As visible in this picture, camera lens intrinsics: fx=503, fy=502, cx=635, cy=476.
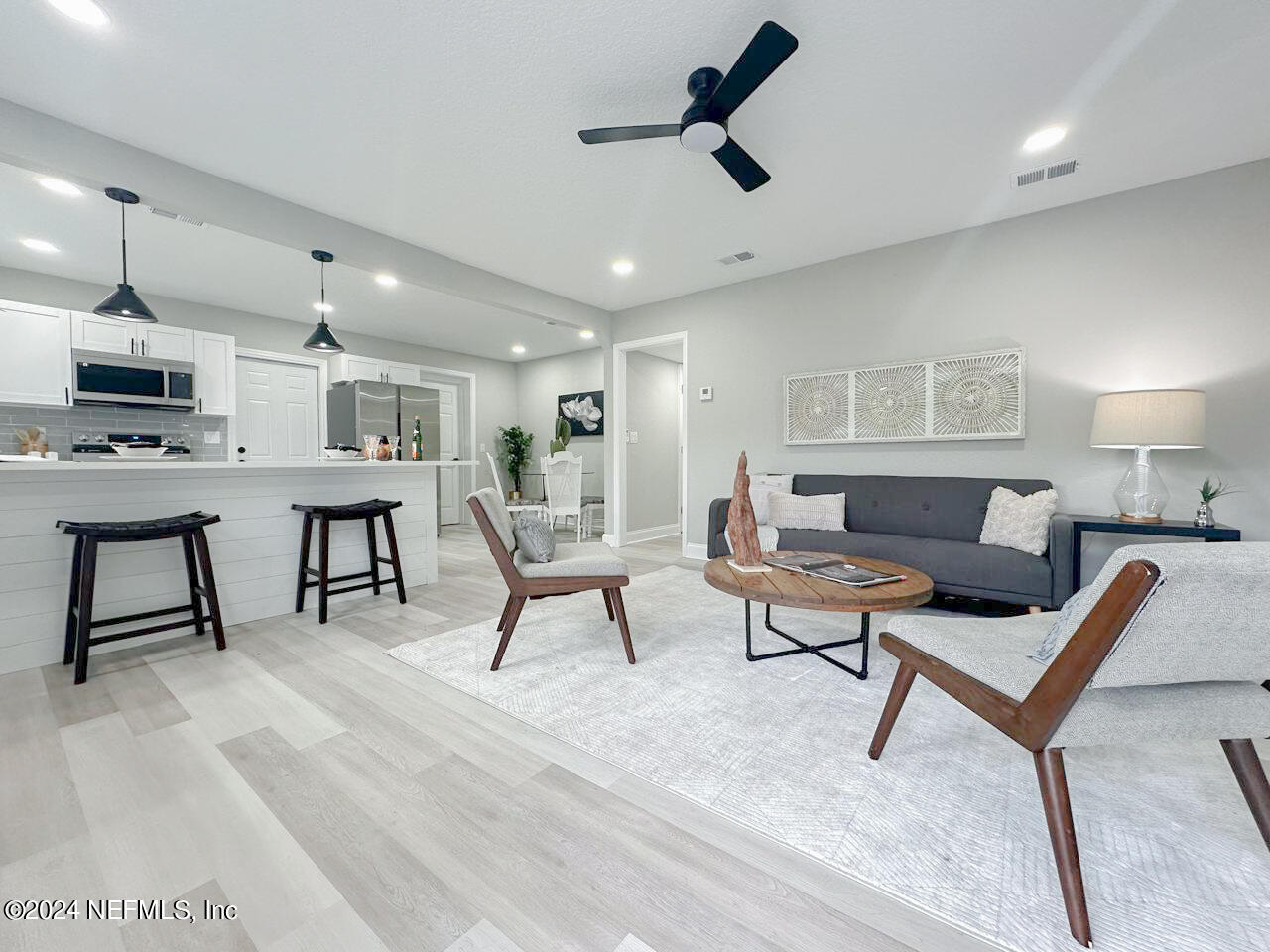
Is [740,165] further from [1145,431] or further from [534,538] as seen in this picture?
[1145,431]

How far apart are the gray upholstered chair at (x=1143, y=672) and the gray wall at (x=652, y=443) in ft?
15.1

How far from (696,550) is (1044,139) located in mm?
3641

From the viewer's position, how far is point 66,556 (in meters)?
2.42

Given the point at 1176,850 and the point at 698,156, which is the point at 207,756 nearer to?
the point at 1176,850

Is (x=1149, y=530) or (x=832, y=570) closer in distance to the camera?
(x=832, y=570)

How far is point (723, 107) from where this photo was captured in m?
1.97

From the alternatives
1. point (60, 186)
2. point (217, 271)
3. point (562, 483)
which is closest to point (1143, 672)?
point (562, 483)

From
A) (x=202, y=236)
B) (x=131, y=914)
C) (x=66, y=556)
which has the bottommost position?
(x=131, y=914)

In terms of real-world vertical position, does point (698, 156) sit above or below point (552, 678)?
above

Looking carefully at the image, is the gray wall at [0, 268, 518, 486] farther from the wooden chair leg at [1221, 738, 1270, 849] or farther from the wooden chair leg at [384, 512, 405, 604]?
the wooden chair leg at [1221, 738, 1270, 849]

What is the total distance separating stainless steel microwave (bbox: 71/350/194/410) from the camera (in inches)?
161

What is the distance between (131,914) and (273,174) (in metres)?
3.26

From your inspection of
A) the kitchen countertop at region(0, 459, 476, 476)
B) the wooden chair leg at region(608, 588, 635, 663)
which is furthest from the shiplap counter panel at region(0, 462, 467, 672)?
the wooden chair leg at region(608, 588, 635, 663)

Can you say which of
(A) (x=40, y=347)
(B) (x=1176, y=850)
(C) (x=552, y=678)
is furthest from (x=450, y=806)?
(A) (x=40, y=347)
